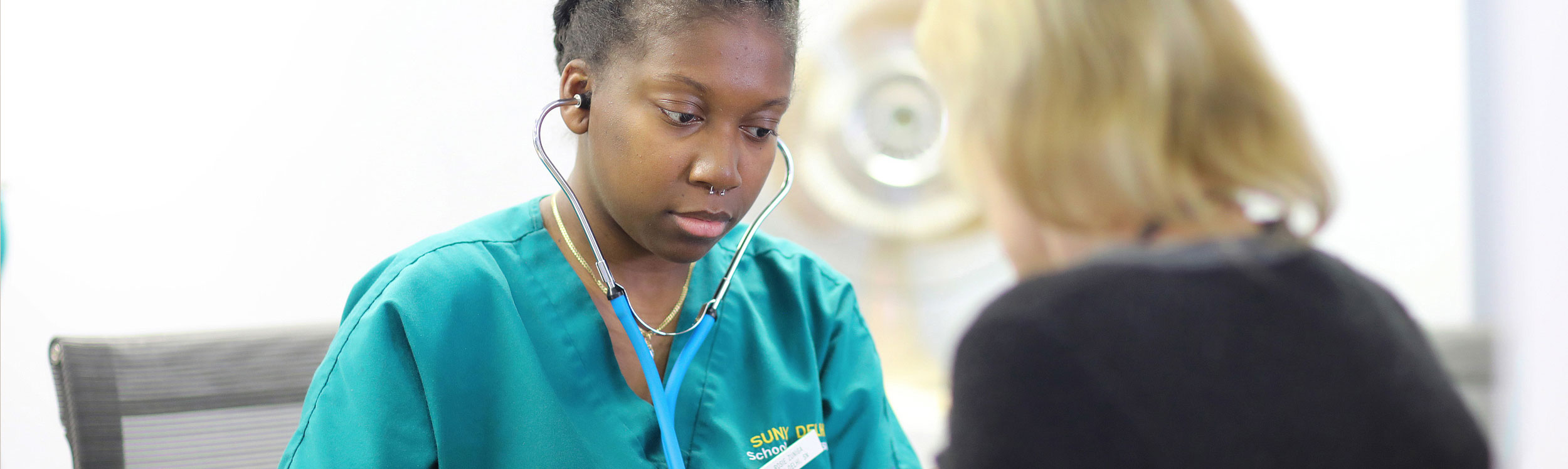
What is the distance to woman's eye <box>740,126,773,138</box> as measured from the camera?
2.49 ft

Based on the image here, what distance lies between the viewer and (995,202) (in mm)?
424

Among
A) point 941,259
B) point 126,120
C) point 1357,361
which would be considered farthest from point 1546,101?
point 126,120

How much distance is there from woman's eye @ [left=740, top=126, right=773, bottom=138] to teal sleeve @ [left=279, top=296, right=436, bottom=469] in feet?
0.99

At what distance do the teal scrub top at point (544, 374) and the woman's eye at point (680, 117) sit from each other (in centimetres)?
17

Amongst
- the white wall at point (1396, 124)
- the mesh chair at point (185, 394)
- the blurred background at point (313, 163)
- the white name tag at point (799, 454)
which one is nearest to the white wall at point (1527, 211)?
the white wall at point (1396, 124)

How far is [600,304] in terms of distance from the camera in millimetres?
809

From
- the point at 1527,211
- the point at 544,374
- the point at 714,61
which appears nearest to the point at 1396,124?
the point at 1527,211

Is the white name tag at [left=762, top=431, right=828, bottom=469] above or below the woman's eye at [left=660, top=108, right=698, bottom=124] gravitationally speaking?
below

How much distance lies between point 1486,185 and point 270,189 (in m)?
1.52

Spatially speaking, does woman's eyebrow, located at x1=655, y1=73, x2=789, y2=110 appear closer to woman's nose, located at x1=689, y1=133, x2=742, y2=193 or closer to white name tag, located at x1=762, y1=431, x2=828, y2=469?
woman's nose, located at x1=689, y1=133, x2=742, y2=193

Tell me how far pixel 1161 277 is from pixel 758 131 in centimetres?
43

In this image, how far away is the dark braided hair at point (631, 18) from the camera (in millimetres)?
746

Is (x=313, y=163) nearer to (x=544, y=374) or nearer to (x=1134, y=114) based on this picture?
(x=544, y=374)

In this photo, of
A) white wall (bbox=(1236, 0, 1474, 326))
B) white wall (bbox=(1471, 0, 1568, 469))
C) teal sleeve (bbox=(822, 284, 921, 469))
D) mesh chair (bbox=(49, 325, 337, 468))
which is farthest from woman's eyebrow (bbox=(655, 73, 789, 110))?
white wall (bbox=(1471, 0, 1568, 469))
